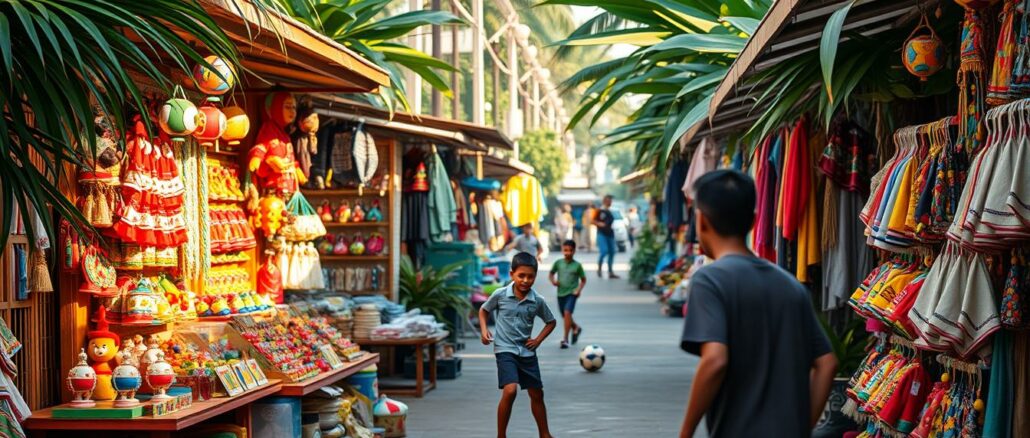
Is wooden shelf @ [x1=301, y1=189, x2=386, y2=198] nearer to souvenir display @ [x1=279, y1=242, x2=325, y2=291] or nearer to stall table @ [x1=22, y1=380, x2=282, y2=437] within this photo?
souvenir display @ [x1=279, y1=242, x2=325, y2=291]

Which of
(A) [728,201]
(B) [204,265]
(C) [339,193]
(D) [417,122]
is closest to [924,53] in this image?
(A) [728,201]

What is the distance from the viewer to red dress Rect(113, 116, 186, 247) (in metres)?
8.05

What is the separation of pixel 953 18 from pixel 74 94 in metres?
4.50

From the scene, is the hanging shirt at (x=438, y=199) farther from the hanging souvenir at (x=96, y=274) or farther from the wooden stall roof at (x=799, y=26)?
the hanging souvenir at (x=96, y=274)

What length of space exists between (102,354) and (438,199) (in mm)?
8327

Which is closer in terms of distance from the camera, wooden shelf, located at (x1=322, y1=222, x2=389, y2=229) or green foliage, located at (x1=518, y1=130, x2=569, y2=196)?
wooden shelf, located at (x1=322, y1=222, x2=389, y2=229)

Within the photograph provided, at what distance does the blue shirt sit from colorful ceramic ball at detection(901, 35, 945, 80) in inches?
127

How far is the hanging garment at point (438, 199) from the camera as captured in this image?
16031 millimetres

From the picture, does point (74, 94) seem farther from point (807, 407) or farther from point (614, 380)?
point (614, 380)

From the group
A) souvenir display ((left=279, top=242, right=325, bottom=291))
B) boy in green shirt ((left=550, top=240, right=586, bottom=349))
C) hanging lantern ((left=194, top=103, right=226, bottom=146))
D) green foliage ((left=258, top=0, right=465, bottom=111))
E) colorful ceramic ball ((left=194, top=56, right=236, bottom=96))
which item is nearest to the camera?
colorful ceramic ball ((left=194, top=56, right=236, bottom=96))

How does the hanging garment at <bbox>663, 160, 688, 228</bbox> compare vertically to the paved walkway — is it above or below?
above

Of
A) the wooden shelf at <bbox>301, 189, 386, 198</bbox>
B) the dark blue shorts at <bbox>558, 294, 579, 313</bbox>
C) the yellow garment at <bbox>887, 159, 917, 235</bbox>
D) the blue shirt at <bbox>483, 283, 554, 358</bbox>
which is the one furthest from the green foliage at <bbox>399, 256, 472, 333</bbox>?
the yellow garment at <bbox>887, 159, 917, 235</bbox>

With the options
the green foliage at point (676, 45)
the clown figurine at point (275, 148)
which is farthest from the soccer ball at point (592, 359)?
the clown figurine at point (275, 148)

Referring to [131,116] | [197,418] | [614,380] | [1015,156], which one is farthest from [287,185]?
[1015,156]
